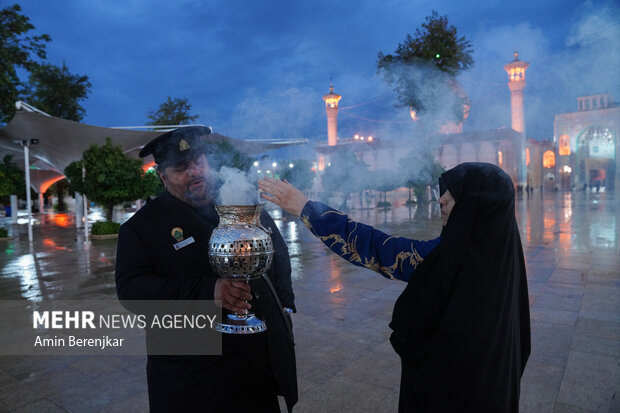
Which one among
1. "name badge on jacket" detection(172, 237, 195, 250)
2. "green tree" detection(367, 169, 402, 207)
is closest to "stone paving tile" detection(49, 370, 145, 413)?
"name badge on jacket" detection(172, 237, 195, 250)

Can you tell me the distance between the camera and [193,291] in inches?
58.6

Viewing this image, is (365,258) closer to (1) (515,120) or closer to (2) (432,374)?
(2) (432,374)

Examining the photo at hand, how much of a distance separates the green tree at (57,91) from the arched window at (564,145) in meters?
61.3

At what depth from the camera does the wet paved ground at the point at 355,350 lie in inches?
107

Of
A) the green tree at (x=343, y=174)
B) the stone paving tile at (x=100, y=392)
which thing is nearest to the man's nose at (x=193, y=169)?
the stone paving tile at (x=100, y=392)

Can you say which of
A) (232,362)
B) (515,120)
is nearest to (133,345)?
(232,362)

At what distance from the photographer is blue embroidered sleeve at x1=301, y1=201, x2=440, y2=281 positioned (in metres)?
1.63

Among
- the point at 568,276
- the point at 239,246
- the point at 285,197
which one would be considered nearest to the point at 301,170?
the point at 568,276

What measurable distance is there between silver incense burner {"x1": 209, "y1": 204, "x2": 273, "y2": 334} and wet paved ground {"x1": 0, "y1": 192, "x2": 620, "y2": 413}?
1.44m

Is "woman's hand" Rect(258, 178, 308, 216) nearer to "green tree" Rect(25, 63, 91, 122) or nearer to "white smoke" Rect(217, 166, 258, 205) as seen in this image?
"white smoke" Rect(217, 166, 258, 205)

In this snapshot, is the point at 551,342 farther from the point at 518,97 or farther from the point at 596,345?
the point at 518,97

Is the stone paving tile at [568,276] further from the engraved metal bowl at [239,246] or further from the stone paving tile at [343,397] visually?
the engraved metal bowl at [239,246]

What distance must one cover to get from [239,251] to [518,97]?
54886 millimetres

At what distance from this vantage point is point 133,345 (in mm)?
3836
